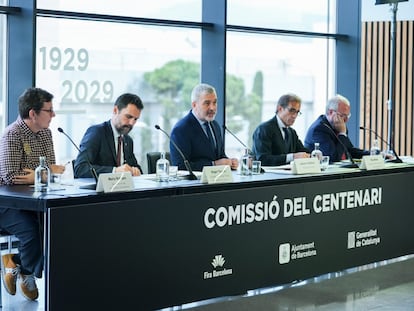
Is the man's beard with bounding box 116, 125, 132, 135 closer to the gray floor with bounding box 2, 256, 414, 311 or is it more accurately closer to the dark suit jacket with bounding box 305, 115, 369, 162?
the gray floor with bounding box 2, 256, 414, 311

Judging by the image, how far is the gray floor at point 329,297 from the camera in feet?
15.5

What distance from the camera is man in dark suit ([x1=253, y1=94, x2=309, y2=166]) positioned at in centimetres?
627

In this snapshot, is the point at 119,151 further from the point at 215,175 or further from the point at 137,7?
the point at 137,7

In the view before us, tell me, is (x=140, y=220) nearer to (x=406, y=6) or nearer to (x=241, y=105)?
(x=241, y=105)

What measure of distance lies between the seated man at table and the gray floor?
195mm

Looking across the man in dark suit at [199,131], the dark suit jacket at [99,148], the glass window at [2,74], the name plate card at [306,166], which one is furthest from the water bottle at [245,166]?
the glass window at [2,74]

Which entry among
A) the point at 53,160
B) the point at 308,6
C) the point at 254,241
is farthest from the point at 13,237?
the point at 308,6

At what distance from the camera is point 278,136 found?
639 cm

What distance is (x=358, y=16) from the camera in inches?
358

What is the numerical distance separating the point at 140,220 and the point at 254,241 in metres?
0.92

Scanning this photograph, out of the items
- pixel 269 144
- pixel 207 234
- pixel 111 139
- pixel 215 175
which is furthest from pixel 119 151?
pixel 269 144

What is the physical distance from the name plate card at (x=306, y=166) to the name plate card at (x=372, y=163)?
0.41 meters

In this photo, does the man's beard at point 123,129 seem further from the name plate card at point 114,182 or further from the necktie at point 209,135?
the name plate card at point 114,182

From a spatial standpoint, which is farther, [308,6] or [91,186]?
[308,6]
